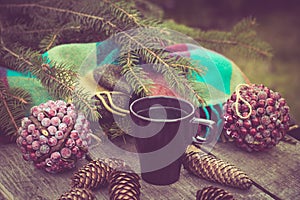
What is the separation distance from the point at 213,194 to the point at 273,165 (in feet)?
0.70

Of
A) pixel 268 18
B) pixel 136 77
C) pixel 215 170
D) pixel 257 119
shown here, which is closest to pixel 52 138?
pixel 136 77

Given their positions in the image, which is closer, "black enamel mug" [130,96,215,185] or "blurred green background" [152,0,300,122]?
"black enamel mug" [130,96,215,185]

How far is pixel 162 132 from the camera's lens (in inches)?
33.6

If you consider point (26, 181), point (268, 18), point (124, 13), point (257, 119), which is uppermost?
point (268, 18)

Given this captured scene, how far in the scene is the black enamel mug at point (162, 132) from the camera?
0.85 metres

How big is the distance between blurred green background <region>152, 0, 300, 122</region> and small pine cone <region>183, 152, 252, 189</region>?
5.09ft

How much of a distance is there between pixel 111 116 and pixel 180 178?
23 cm

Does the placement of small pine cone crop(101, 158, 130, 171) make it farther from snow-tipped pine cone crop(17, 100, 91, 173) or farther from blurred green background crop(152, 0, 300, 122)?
blurred green background crop(152, 0, 300, 122)

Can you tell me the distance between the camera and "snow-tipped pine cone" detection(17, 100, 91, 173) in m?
0.93

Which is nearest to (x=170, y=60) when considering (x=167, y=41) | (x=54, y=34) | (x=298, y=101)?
(x=167, y=41)

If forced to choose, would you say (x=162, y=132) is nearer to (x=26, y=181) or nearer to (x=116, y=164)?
(x=116, y=164)

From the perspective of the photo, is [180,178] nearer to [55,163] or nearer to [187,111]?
[187,111]

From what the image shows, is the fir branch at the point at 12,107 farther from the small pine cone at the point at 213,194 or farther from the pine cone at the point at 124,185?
the small pine cone at the point at 213,194

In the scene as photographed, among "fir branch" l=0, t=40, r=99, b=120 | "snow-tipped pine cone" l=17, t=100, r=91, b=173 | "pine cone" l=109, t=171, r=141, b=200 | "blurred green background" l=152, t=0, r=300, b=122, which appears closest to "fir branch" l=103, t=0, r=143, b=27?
"fir branch" l=0, t=40, r=99, b=120
